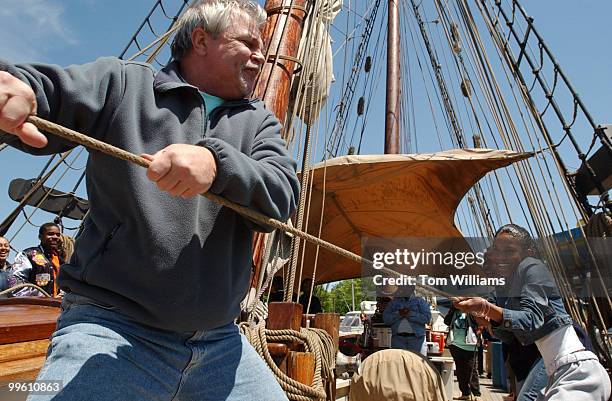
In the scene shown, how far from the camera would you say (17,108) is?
0.77 meters

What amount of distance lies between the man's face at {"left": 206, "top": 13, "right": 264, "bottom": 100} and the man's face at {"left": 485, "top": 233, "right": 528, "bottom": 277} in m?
1.87

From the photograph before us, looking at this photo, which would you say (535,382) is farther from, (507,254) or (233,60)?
(233,60)

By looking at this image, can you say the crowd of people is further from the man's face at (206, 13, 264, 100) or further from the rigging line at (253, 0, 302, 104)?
the man's face at (206, 13, 264, 100)

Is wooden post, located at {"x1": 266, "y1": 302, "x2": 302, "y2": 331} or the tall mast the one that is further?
the tall mast

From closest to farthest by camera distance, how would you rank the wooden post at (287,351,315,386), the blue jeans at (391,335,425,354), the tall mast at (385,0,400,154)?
the wooden post at (287,351,315,386) < the blue jeans at (391,335,425,354) < the tall mast at (385,0,400,154)

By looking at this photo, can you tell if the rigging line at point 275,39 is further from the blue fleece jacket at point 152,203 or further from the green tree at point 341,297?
the green tree at point 341,297

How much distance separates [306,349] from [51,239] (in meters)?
2.87

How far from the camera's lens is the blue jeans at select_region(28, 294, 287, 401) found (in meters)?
0.85

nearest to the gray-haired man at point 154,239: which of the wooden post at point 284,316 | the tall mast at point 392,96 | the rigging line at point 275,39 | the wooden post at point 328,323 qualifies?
the wooden post at point 284,316

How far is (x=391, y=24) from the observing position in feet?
33.1

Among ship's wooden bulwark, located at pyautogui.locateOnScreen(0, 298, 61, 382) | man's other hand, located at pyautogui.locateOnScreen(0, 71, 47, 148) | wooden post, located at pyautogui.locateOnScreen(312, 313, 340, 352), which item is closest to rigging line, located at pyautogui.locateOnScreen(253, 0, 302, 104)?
wooden post, located at pyautogui.locateOnScreen(312, 313, 340, 352)

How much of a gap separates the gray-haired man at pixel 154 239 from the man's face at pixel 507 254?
184 centimetres

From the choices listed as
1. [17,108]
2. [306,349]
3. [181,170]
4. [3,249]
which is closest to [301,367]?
[306,349]

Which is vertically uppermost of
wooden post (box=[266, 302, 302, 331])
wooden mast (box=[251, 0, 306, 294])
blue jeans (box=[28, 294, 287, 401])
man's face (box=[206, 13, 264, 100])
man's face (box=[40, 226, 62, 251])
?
wooden mast (box=[251, 0, 306, 294])
